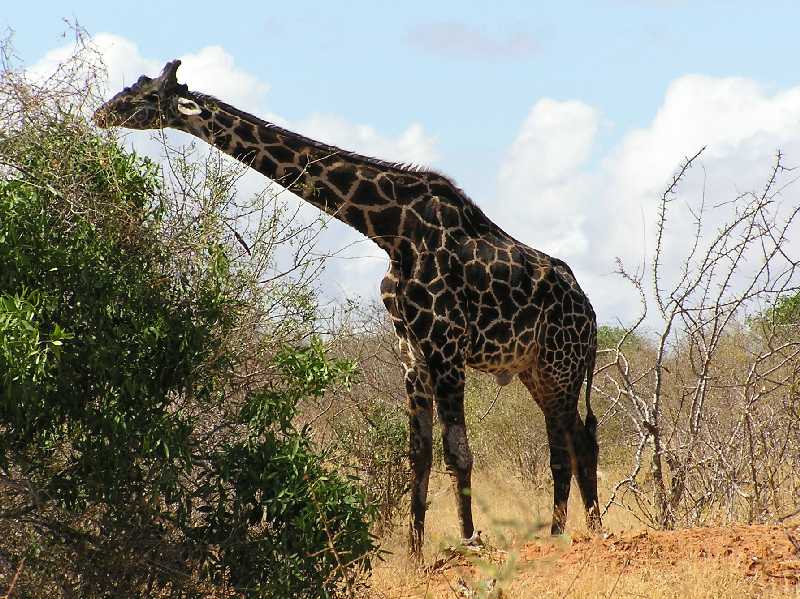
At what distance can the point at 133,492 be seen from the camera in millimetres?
7043

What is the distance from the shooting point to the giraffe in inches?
357

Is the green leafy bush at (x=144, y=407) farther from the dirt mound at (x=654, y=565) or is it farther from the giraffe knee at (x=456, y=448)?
the giraffe knee at (x=456, y=448)

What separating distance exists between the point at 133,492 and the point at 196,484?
15.9 inches

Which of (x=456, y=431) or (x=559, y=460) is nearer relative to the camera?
(x=456, y=431)

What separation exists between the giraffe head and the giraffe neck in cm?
8

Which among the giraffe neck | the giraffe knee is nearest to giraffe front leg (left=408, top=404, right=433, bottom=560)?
the giraffe knee

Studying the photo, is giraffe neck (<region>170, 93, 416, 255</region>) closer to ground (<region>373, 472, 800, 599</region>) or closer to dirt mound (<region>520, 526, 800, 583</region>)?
ground (<region>373, 472, 800, 599</region>)

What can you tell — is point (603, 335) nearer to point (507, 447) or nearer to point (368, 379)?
point (507, 447)

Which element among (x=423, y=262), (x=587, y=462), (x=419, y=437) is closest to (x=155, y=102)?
(x=423, y=262)

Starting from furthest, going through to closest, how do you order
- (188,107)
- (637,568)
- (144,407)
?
(188,107) < (637,568) < (144,407)

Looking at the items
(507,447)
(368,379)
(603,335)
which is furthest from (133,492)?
(603,335)

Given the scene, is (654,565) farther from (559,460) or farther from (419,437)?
(559,460)

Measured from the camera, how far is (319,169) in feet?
30.6

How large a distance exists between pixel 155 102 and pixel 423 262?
2.39 m
